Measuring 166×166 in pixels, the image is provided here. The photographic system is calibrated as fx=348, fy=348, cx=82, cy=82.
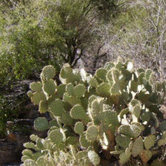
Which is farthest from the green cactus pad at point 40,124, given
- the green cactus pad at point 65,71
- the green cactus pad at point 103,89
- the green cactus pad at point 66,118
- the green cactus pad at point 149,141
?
the green cactus pad at point 149,141

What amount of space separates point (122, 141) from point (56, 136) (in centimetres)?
90

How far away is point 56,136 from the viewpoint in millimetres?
4273

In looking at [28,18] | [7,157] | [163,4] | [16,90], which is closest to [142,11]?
[163,4]

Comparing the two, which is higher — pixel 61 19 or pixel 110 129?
pixel 61 19

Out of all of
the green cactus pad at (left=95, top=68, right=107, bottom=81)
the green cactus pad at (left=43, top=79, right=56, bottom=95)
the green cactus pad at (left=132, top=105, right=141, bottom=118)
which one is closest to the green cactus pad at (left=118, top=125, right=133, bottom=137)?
the green cactus pad at (left=132, top=105, right=141, bottom=118)

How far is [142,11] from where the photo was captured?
9.23m

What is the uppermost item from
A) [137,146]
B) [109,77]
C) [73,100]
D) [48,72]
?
[48,72]

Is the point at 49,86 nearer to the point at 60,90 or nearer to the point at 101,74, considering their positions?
the point at 60,90

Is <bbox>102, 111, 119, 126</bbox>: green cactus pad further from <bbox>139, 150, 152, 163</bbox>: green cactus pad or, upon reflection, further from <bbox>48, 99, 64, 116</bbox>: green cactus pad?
<bbox>48, 99, 64, 116</bbox>: green cactus pad

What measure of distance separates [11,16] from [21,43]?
980mm

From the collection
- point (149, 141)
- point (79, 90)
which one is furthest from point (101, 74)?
point (149, 141)

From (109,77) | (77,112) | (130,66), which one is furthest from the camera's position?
(130,66)

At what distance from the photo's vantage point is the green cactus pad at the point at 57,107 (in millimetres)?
4270

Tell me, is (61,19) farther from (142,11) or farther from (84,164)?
(84,164)
